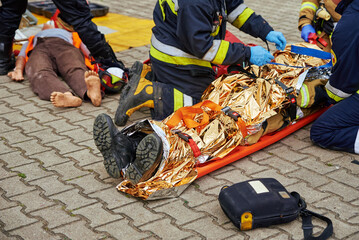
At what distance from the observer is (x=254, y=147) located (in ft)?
12.1

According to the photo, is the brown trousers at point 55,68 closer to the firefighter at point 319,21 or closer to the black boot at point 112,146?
the black boot at point 112,146

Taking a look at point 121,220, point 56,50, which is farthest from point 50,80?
point 121,220

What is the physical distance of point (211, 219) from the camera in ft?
9.75

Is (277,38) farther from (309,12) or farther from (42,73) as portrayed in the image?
(42,73)

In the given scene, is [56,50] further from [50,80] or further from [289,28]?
[289,28]

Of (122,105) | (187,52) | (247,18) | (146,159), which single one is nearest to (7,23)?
(122,105)

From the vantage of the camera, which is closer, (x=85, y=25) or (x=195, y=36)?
(x=195, y=36)

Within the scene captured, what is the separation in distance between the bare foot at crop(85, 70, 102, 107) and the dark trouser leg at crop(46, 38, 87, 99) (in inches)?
5.9

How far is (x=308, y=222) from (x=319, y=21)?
248 cm

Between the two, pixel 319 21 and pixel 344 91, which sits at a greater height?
pixel 319 21

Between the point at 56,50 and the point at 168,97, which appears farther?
the point at 56,50

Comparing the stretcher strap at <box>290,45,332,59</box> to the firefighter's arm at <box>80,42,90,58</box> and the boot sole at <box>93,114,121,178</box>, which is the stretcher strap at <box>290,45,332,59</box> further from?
the firefighter's arm at <box>80,42,90,58</box>

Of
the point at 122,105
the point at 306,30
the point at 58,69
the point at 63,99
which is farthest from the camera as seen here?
the point at 58,69

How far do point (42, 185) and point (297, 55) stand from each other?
228 cm
